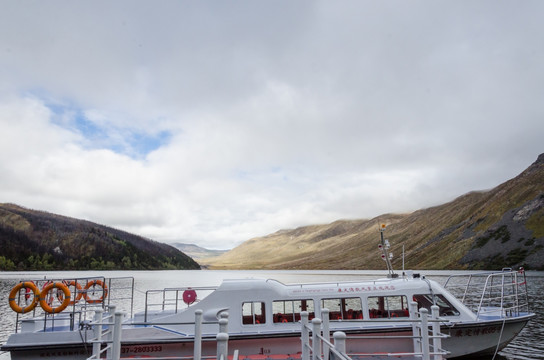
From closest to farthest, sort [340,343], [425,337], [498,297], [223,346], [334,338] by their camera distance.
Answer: [334,338]
[340,343]
[223,346]
[425,337]
[498,297]

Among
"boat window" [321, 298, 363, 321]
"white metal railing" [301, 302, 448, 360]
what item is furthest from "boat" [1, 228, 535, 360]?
"white metal railing" [301, 302, 448, 360]

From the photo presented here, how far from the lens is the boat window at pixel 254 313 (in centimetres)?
1788

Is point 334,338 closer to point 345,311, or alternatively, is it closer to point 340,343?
point 340,343

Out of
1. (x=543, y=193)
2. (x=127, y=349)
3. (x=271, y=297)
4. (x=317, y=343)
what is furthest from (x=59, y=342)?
(x=543, y=193)

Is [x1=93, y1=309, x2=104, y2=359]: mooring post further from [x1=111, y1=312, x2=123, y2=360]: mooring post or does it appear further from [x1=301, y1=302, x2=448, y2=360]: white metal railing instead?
[x1=301, y1=302, x2=448, y2=360]: white metal railing

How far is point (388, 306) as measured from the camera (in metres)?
18.2

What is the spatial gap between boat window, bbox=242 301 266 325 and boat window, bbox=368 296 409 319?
15.7 ft

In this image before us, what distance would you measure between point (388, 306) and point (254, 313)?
5.95 meters

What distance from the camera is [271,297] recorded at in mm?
18047

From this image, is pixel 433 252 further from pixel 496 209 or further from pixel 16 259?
pixel 16 259

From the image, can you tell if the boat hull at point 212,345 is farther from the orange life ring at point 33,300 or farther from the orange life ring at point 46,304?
the orange life ring at point 33,300

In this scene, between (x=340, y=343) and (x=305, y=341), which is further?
(x=305, y=341)

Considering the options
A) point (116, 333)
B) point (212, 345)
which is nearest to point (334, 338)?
point (116, 333)

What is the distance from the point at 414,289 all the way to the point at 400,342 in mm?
2430
